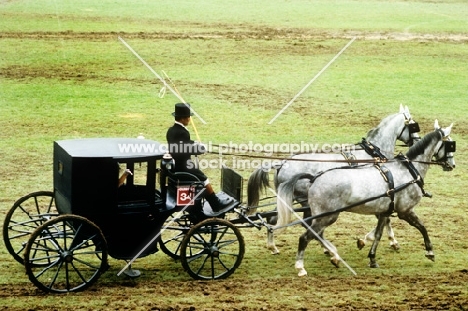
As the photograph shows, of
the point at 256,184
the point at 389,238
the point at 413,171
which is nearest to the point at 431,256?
the point at 389,238

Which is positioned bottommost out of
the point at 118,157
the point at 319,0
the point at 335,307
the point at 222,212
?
the point at 335,307

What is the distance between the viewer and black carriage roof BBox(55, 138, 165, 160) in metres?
8.79

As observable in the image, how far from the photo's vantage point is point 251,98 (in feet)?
72.9

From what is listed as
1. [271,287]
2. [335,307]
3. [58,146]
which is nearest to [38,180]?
[58,146]

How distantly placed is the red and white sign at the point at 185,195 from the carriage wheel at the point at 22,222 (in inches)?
63.5

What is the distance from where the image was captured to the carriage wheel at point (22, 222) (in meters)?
9.45

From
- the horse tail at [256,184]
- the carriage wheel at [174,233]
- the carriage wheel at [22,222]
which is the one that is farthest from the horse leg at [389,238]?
the carriage wheel at [22,222]

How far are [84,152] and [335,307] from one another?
11.6ft

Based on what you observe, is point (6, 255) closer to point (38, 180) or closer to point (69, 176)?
point (69, 176)

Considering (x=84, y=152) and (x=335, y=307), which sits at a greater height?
(x=84, y=152)

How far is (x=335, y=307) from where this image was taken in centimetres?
848

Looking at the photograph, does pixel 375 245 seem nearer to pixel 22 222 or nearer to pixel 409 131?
pixel 409 131

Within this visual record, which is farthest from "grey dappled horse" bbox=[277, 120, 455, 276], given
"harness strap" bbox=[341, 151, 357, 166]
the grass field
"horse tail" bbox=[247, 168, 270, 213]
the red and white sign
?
the red and white sign

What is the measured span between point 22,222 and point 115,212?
1467mm
